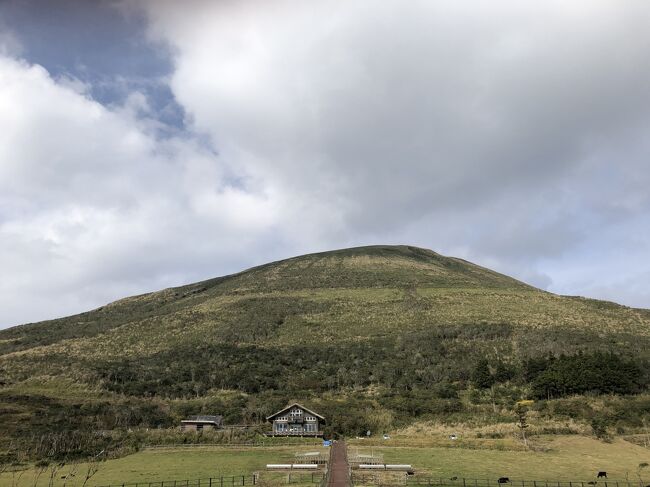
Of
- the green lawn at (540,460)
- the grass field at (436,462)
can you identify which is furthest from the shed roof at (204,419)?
Answer: the green lawn at (540,460)

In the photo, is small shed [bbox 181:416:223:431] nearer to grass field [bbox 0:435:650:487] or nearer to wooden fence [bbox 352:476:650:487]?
grass field [bbox 0:435:650:487]

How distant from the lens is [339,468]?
128ft

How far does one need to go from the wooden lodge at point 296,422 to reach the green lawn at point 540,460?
1393 cm

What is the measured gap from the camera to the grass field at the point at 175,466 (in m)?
36.9

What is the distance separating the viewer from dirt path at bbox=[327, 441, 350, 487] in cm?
3256

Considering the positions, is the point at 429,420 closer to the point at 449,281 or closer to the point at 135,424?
the point at 135,424

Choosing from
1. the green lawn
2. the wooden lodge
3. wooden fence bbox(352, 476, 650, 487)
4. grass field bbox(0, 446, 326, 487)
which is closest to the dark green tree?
the green lawn

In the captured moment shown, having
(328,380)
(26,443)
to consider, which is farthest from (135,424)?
(328,380)

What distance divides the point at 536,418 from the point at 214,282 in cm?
14242

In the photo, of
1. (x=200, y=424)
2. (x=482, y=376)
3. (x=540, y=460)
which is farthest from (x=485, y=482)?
(x=482, y=376)

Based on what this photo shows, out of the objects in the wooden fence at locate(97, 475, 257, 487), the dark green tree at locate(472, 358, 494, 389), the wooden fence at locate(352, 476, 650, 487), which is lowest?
the wooden fence at locate(352, 476, 650, 487)

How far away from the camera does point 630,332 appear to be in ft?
318

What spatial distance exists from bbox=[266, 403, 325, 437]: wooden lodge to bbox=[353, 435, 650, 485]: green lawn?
45.7 ft

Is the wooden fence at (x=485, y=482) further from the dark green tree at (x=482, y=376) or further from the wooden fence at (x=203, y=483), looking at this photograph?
the dark green tree at (x=482, y=376)
